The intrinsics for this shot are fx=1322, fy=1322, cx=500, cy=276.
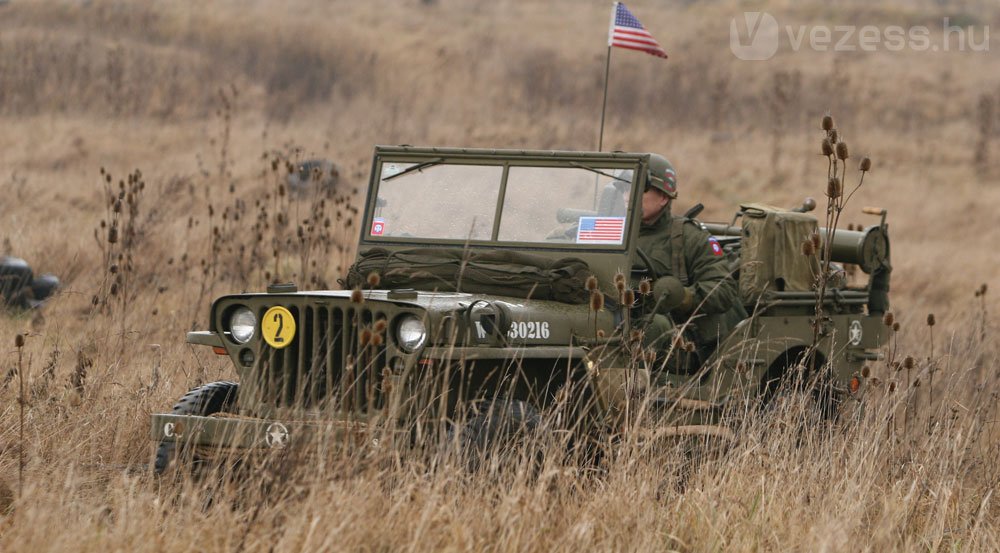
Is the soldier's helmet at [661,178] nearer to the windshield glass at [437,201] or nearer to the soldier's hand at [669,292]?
the soldier's hand at [669,292]

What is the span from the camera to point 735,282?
23.0ft

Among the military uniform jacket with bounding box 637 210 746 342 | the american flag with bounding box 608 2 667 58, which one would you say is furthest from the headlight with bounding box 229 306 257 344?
the american flag with bounding box 608 2 667 58

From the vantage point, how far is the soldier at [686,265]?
261 inches

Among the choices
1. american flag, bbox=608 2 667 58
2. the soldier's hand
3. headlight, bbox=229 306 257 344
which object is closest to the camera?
headlight, bbox=229 306 257 344

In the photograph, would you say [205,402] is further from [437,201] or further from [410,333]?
[437,201]

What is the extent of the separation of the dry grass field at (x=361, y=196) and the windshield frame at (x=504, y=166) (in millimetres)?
1140

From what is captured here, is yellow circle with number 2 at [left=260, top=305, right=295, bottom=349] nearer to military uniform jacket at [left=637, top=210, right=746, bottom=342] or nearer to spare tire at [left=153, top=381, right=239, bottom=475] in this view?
spare tire at [left=153, top=381, right=239, bottom=475]

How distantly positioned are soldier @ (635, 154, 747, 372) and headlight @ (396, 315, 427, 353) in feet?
5.44

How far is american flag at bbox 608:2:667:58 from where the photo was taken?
27.0ft

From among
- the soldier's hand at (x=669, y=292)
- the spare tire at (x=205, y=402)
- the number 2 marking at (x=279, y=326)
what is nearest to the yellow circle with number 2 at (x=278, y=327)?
the number 2 marking at (x=279, y=326)

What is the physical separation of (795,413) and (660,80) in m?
23.3

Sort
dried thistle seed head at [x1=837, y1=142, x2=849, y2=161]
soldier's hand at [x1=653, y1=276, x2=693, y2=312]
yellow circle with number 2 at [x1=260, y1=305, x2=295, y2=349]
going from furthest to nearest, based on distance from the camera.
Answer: soldier's hand at [x1=653, y1=276, x2=693, y2=312], yellow circle with number 2 at [x1=260, y1=305, x2=295, y2=349], dried thistle seed head at [x1=837, y1=142, x2=849, y2=161]

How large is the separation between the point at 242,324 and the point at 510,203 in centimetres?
155

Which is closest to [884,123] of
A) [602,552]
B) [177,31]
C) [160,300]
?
[177,31]
